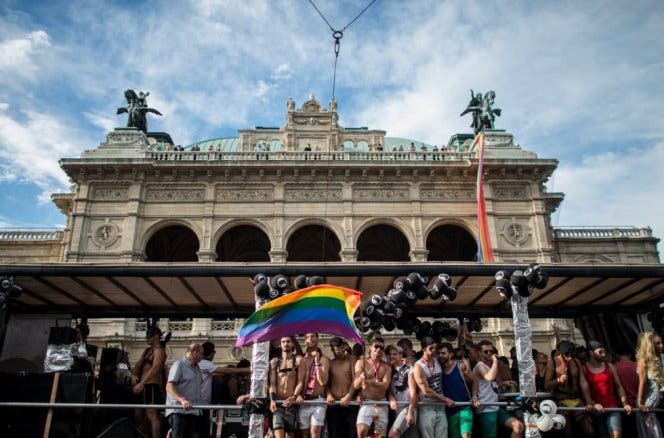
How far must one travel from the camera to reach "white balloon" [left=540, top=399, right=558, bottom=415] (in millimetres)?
6566

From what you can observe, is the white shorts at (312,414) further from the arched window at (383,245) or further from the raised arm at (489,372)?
the arched window at (383,245)

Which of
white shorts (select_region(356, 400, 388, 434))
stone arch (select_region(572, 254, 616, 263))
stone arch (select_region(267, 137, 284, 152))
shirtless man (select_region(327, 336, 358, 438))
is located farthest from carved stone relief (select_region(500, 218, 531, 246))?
white shorts (select_region(356, 400, 388, 434))

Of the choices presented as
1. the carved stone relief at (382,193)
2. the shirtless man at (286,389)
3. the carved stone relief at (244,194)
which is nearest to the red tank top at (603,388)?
the shirtless man at (286,389)

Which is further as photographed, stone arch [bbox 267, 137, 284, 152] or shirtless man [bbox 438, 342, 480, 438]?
stone arch [bbox 267, 137, 284, 152]

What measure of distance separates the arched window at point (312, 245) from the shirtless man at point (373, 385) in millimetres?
19551

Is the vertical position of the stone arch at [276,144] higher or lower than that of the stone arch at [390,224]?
higher

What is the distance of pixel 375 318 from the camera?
356 inches

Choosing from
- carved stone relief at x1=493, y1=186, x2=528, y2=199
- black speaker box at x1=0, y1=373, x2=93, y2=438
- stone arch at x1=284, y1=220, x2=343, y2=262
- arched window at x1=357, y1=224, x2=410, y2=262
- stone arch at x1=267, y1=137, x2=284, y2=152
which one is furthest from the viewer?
stone arch at x1=267, y1=137, x2=284, y2=152

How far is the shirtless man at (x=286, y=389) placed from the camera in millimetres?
6543

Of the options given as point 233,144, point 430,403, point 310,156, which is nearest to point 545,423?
point 430,403

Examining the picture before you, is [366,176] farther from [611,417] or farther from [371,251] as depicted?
[611,417]

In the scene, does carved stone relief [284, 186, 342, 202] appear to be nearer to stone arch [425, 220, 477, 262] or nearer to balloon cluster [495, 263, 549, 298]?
stone arch [425, 220, 477, 262]

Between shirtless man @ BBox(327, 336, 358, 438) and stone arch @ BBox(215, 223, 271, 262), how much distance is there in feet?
66.7

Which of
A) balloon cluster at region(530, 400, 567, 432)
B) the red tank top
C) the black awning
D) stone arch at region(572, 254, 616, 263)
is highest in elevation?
stone arch at region(572, 254, 616, 263)
